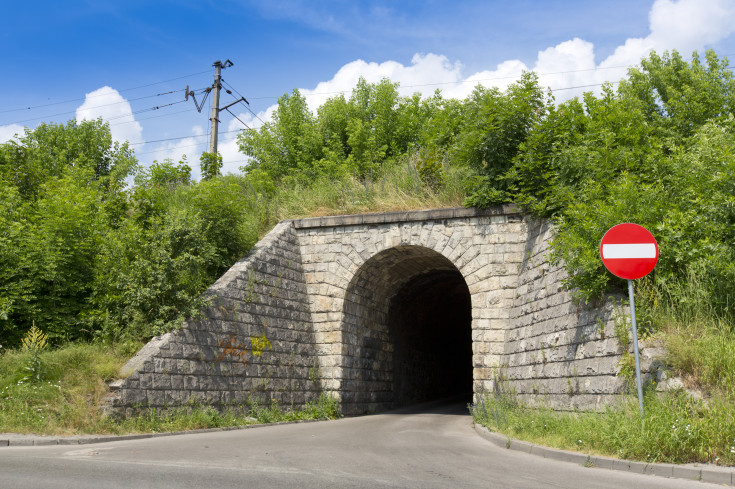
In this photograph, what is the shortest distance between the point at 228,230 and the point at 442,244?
215 inches

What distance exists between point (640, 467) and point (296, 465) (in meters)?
3.83

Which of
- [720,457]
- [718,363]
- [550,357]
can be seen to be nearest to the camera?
[720,457]

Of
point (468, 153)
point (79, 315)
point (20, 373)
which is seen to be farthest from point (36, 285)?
point (468, 153)

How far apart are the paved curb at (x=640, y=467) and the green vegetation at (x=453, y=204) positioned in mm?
224

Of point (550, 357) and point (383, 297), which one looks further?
point (383, 297)

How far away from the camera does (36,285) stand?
12.2m

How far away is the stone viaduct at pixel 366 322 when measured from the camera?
10195mm

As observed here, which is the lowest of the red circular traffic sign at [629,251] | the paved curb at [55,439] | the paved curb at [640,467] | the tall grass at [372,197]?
the paved curb at [55,439]

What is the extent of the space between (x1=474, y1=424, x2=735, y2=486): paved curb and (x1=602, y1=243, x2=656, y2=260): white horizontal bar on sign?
2545 millimetres

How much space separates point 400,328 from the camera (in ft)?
64.0

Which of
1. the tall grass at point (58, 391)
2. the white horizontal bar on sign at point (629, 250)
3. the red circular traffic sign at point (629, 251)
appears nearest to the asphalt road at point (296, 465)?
the tall grass at point (58, 391)

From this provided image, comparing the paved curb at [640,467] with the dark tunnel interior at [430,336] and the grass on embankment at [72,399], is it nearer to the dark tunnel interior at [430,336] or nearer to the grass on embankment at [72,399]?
the grass on embankment at [72,399]

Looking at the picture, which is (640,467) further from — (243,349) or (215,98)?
(215,98)

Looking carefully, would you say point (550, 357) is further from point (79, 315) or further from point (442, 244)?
point (79, 315)
